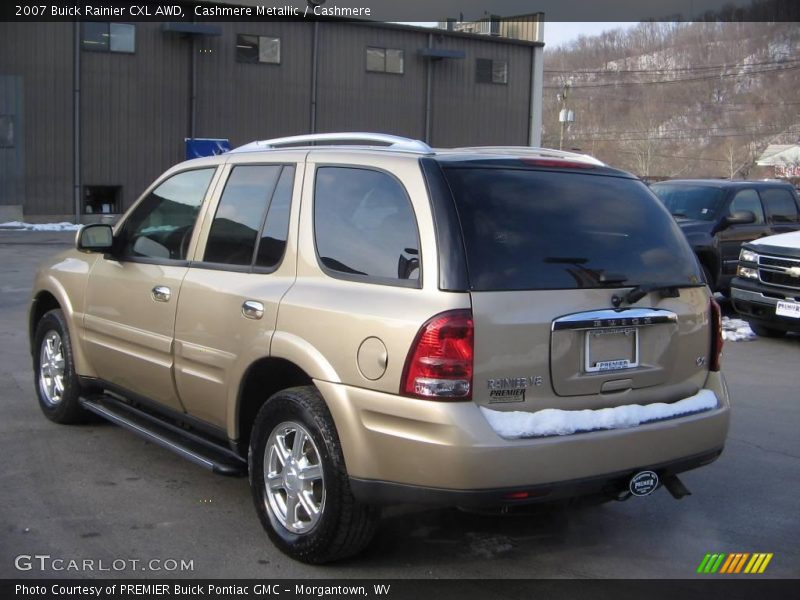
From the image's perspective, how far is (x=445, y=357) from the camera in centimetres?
379

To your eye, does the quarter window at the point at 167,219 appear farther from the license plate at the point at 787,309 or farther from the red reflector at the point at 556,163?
the license plate at the point at 787,309

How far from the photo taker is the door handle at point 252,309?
4.59 meters

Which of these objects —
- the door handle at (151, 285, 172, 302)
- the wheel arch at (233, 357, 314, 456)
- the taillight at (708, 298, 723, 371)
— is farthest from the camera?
the door handle at (151, 285, 172, 302)

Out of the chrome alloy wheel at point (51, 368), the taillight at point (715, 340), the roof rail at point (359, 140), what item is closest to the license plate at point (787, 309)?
the taillight at point (715, 340)

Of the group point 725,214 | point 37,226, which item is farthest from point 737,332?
point 37,226

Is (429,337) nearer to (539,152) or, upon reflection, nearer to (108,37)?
(539,152)

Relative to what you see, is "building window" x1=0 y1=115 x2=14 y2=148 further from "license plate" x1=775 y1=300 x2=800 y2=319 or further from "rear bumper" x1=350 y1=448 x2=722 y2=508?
"rear bumper" x1=350 y1=448 x2=722 y2=508

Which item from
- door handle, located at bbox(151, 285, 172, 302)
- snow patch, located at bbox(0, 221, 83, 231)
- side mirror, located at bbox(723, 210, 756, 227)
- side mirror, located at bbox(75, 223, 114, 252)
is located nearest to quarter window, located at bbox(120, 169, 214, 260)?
side mirror, located at bbox(75, 223, 114, 252)

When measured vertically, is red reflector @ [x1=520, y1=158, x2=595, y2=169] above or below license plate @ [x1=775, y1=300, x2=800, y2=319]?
above

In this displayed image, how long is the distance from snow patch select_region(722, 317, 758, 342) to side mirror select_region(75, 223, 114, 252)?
24.6 feet

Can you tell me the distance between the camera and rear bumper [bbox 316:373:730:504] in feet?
12.4

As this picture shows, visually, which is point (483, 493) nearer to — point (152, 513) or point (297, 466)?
point (297, 466)

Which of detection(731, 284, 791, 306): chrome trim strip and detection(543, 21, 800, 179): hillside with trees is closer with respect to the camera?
detection(731, 284, 791, 306): chrome trim strip

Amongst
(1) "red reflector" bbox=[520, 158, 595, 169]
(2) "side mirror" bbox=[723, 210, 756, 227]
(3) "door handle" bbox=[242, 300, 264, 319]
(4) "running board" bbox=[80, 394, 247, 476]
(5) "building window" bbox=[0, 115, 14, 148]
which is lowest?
(4) "running board" bbox=[80, 394, 247, 476]
